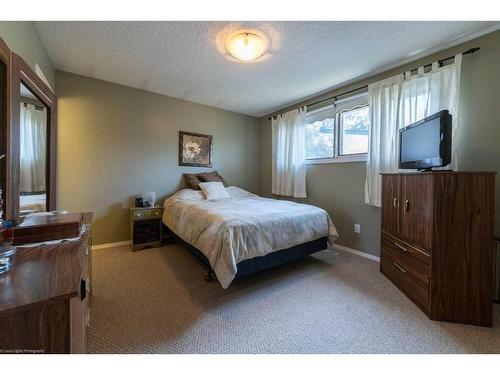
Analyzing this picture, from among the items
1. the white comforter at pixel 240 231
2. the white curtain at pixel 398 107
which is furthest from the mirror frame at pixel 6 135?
the white curtain at pixel 398 107

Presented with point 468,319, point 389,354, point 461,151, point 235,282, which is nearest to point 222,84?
point 235,282

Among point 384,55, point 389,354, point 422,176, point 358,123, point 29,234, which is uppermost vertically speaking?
point 384,55

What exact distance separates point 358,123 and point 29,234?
337cm

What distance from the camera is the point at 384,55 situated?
2.18m

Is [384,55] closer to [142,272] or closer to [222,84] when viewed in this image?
[222,84]

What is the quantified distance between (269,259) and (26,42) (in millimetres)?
2729

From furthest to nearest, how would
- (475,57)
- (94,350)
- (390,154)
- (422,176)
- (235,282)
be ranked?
1. (390,154)
2. (235,282)
3. (475,57)
4. (422,176)
5. (94,350)

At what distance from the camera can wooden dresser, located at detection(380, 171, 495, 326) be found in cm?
148

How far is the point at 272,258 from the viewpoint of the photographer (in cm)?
209

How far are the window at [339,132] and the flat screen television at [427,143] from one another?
655 millimetres

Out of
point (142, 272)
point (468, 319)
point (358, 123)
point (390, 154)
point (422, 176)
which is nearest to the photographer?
point (468, 319)

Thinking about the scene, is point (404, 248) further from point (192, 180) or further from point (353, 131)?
point (192, 180)

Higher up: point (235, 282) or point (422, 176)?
point (422, 176)

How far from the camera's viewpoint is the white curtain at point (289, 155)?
3500 mm
